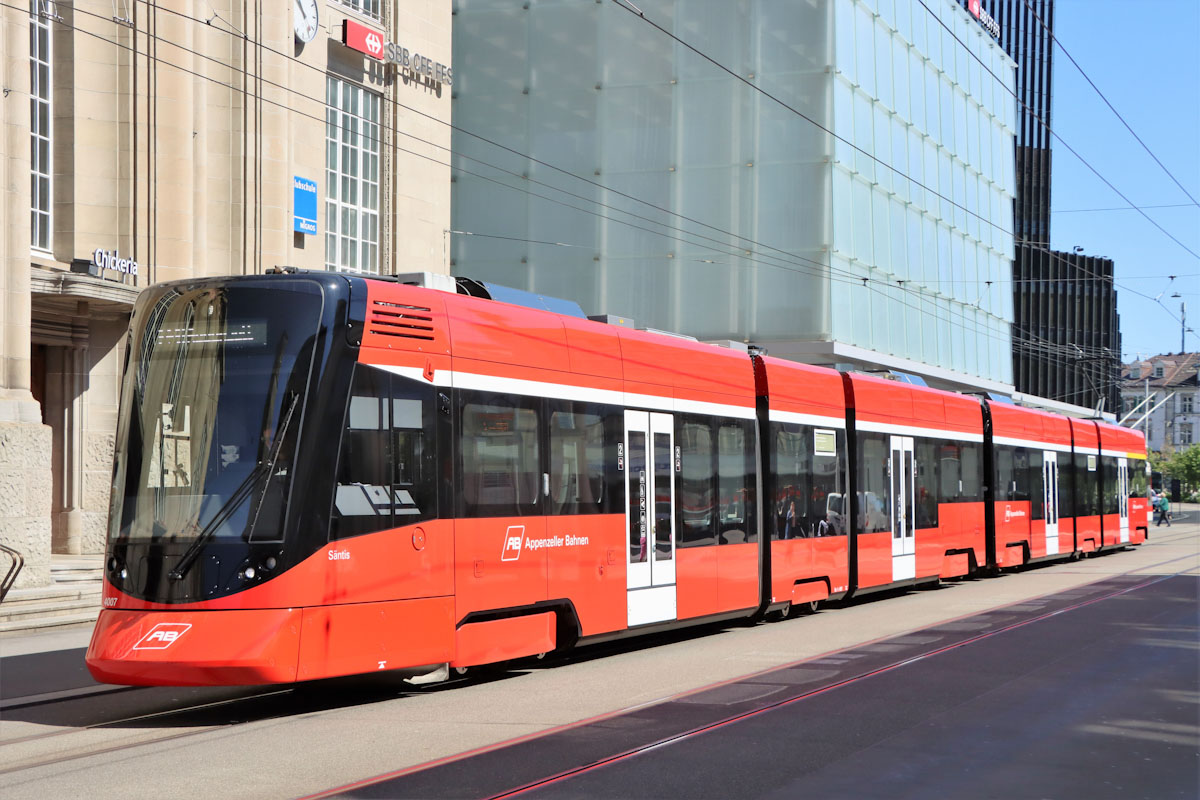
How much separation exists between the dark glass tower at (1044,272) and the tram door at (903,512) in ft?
258

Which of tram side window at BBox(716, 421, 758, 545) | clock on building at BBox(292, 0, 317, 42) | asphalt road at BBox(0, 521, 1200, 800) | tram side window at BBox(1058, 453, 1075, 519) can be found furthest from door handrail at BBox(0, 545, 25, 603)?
tram side window at BBox(1058, 453, 1075, 519)

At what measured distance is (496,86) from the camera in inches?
1642

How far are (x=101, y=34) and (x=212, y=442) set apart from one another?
14811 mm

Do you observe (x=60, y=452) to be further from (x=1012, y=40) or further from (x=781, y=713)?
(x=1012, y=40)

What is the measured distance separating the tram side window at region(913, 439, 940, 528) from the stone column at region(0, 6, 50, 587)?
13108 millimetres

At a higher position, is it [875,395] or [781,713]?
[875,395]

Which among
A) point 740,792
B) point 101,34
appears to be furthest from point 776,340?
point 740,792

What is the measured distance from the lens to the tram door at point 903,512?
69.5ft

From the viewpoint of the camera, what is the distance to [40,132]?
2173 centimetres

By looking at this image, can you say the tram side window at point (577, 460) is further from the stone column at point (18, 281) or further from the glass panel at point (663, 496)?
the stone column at point (18, 281)

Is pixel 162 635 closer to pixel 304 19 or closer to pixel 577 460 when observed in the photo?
pixel 577 460

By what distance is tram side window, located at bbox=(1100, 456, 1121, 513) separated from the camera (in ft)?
116

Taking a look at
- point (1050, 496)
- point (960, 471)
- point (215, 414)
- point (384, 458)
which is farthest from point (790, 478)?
point (1050, 496)

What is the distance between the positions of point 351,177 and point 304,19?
3419 mm
